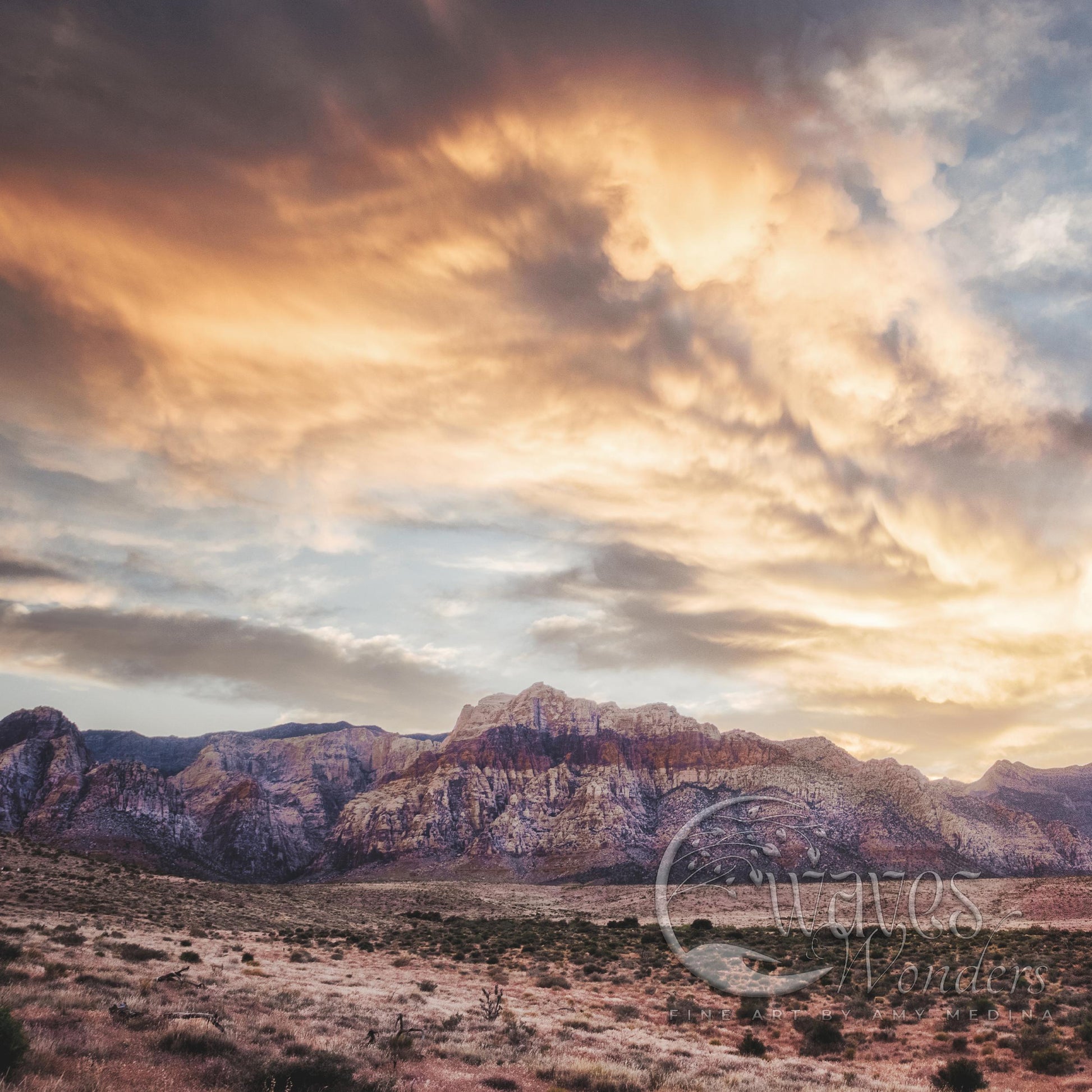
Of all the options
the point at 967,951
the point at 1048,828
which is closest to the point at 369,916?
the point at 967,951

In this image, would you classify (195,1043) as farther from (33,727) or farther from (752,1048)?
(33,727)

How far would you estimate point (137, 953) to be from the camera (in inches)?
925

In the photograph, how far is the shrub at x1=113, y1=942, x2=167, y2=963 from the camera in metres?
22.8

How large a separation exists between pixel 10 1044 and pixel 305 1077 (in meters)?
4.82

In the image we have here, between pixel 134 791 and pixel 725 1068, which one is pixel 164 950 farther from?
pixel 134 791

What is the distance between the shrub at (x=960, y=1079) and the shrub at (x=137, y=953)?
25.7 metres

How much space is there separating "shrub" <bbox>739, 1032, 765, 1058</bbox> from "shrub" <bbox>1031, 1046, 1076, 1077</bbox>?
718cm

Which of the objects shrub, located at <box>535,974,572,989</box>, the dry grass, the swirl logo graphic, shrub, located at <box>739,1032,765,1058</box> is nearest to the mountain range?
the swirl logo graphic

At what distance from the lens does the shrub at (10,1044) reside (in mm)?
9367

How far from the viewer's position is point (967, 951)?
33625mm

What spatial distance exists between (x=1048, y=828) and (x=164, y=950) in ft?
792

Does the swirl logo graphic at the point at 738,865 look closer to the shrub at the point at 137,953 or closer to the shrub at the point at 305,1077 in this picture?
the shrub at the point at 305,1077

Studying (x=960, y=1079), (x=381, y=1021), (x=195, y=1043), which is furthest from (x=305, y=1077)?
(x=960, y=1079)

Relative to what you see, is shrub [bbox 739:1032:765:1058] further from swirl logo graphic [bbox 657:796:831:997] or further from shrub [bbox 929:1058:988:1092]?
swirl logo graphic [bbox 657:796:831:997]
